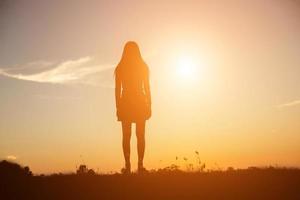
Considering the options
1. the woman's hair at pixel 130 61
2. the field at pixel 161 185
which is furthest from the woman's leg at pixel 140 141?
the woman's hair at pixel 130 61

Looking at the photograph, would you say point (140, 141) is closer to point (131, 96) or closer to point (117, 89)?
point (131, 96)

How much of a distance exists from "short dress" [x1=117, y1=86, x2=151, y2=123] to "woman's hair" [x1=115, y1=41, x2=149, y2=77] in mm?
630

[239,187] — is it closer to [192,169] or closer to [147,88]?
[192,169]

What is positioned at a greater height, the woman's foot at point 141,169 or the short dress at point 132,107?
the short dress at point 132,107

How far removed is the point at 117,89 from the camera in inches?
664

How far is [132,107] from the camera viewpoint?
16672mm

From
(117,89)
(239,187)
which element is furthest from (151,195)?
(117,89)

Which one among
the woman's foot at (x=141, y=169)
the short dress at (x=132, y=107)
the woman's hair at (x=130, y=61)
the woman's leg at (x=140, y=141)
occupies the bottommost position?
the woman's foot at (x=141, y=169)

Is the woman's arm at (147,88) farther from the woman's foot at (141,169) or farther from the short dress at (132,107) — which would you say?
the woman's foot at (141,169)

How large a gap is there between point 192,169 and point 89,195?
4.38m

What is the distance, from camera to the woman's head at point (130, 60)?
1667 centimetres

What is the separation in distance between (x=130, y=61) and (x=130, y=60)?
3 cm

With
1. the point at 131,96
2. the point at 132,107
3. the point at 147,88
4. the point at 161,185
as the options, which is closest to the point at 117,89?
the point at 131,96

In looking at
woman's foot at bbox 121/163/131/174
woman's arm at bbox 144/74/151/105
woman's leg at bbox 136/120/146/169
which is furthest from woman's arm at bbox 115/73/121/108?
woman's foot at bbox 121/163/131/174
